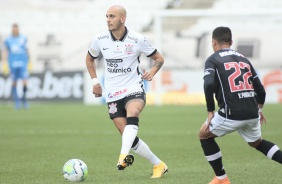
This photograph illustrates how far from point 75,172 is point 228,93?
207 centimetres

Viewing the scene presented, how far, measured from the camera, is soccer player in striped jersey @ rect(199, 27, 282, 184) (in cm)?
692

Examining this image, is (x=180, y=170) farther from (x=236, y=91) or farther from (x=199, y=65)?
(x=199, y=65)

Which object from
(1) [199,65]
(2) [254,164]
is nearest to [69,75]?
(1) [199,65]

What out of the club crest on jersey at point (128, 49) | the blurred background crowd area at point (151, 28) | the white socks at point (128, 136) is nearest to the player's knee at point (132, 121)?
the white socks at point (128, 136)

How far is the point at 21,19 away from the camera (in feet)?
115

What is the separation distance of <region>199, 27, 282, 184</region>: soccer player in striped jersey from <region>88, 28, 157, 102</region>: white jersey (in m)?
1.46

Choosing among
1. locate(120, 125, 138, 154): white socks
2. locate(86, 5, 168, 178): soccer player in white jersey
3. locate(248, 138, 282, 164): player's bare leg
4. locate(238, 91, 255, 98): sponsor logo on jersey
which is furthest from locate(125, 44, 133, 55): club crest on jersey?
locate(248, 138, 282, 164): player's bare leg

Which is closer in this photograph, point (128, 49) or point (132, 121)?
point (132, 121)

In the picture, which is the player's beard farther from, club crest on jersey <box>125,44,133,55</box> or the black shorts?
the black shorts

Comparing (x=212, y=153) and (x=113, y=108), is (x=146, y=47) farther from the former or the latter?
(x=212, y=153)

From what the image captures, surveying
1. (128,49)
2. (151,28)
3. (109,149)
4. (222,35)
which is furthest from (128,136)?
(151,28)

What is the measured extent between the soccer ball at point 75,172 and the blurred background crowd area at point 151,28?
1741cm

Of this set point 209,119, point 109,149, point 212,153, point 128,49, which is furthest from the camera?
point 109,149

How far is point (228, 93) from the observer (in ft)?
22.8
